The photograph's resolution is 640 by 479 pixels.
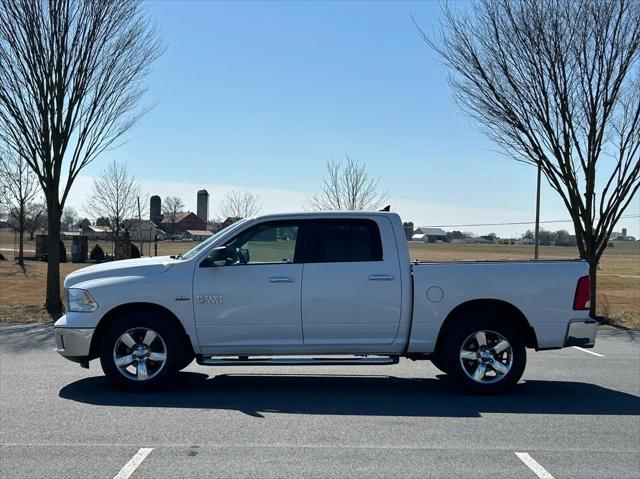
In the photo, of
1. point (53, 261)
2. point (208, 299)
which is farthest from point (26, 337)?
point (208, 299)

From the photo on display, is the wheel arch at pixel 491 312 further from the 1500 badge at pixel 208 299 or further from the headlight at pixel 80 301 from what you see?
the headlight at pixel 80 301

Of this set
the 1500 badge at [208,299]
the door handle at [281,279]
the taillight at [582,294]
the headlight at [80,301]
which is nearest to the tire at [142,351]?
the headlight at [80,301]

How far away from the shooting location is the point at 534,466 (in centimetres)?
475

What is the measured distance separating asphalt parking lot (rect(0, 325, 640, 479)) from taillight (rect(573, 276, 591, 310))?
1.01 meters

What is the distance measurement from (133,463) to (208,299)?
238 cm

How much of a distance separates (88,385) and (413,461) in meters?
4.14

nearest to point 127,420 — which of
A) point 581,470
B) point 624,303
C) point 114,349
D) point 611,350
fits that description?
point 114,349

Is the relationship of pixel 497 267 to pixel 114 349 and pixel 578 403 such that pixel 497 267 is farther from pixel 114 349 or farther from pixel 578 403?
pixel 114 349

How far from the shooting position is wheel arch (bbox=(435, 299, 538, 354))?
23.1 feet

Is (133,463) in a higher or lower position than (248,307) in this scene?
lower

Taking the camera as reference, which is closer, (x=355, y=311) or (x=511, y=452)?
(x=511, y=452)

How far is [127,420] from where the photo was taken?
5852 mm

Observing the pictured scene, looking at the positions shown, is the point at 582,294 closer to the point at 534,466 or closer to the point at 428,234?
the point at 534,466

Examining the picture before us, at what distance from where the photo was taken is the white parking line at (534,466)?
15.0ft
